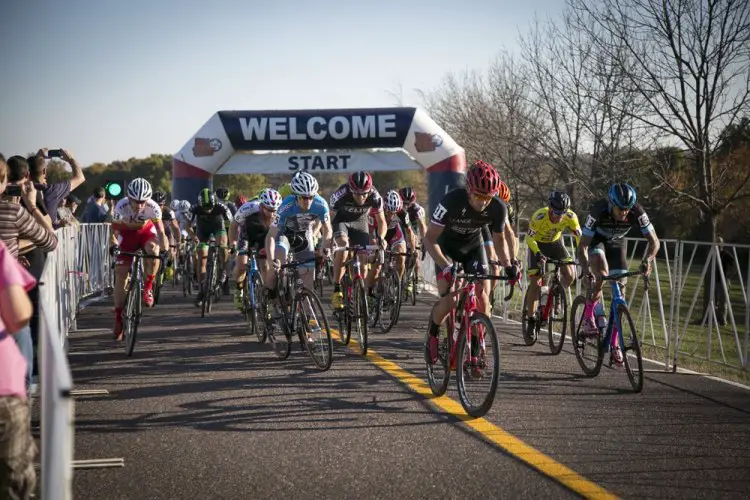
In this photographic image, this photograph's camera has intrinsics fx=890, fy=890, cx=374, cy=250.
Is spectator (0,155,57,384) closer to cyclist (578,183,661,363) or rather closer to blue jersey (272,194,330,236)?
blue jersey (272,194,330,236)

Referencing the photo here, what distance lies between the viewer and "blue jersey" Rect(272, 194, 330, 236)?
10070 mm

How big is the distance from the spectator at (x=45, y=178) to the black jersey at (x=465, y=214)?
3.56 m

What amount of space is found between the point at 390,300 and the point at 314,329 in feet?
13.0

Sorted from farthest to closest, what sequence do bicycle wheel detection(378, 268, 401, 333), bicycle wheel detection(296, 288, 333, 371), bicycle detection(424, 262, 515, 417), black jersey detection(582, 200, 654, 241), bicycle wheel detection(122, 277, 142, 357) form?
bicycle wheel detection(378, 268, 401, 333) < bicycle wheel detection(122, 277, 142, 357) < black jersey detection(582, 200, 654, 241) < bicycle wheel detection(296, 288, 333, 371) < bicycle detection(424, 262, 515, 417)

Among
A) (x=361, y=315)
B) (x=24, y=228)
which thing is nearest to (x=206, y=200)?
(x=361, y=315)

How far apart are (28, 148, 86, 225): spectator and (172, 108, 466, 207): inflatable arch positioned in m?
12.7

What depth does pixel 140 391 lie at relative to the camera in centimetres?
795

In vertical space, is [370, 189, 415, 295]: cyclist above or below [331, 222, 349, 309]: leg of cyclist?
above

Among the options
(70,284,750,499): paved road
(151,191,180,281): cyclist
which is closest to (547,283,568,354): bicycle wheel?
(70,284,750,499): paved road

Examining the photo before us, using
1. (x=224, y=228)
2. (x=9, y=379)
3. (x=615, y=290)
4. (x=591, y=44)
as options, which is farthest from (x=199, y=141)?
(x=9, y=379)

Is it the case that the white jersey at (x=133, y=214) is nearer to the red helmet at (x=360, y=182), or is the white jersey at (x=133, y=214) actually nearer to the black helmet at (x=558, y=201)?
the red helmet at (x=360, y=182)

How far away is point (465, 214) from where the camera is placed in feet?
25.2

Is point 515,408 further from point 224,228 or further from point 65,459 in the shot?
point 224,228

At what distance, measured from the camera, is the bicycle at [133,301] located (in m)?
10.0
